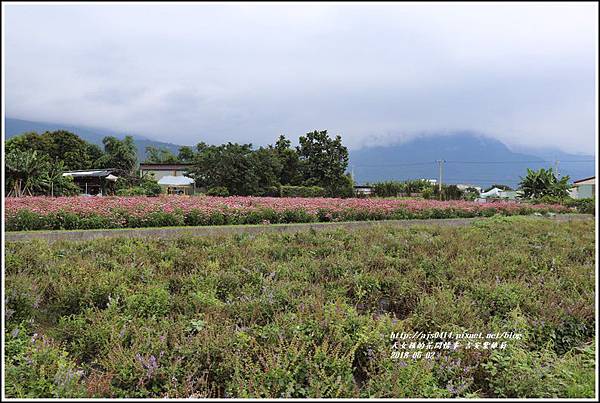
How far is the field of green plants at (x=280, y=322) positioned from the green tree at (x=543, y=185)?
24.1 m

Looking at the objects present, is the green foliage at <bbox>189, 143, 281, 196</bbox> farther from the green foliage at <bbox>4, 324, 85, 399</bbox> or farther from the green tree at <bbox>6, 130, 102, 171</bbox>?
the green foliage at <bbox>4, 324, 85, 399</bbox>

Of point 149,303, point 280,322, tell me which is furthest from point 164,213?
point 280,322

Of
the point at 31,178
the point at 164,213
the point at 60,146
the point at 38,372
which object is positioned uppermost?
the point at 60,146

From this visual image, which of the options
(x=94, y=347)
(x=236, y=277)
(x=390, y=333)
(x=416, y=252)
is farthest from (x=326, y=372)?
(x=416, y=252)

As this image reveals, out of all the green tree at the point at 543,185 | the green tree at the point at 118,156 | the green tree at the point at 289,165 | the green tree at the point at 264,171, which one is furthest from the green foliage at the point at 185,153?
the green tree at the point at 543,185

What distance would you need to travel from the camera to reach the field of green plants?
2.39 meters

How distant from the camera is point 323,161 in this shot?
114ft

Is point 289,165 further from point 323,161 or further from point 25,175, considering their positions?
point 25,175

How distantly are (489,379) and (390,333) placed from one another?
712mm

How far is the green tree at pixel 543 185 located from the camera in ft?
84.9

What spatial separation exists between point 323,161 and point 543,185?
1692 cm

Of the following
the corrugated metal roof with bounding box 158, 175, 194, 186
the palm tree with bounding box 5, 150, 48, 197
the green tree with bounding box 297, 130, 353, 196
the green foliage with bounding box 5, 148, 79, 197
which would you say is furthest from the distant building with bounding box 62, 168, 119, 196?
the green tree with bounding box 297, 130, 353, 196

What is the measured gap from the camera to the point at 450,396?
8.00ft

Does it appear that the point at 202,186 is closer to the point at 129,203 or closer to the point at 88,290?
the point at 129,203
